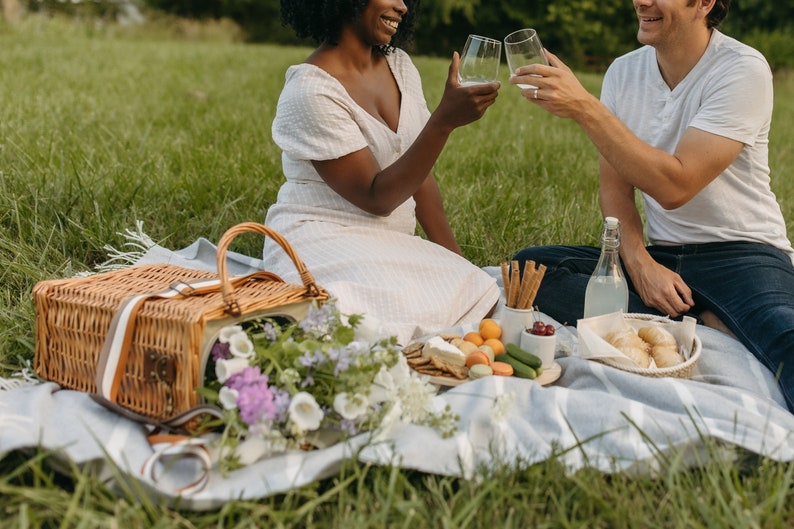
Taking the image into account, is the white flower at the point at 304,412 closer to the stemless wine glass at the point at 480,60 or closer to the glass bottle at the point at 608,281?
the stemless wine glass at the point at 480,60

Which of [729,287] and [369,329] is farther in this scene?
[729,287]

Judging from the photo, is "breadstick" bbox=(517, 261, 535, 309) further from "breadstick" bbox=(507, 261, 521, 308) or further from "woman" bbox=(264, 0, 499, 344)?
"woman" bbox=(264, 0, 499, 344)

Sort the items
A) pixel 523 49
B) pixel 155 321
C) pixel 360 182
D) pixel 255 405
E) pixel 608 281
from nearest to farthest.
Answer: pixel 255 405
pixel 155 321
pixel 523 49
pixel 608 281
pixel 360 182

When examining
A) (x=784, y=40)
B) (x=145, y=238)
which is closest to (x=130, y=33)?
(x=784, y=40)

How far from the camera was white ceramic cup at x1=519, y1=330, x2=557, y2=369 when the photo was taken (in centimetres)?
270

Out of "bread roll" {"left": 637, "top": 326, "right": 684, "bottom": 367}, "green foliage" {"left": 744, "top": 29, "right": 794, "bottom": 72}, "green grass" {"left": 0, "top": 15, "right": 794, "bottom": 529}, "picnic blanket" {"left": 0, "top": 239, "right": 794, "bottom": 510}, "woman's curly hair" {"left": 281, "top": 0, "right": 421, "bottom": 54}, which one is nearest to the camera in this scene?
"green grass" {"left": 0, "top": 15, "right": 794, "bottom": 529}

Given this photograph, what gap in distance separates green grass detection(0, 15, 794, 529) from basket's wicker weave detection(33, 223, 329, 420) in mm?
313

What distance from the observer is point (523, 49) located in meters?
2.50

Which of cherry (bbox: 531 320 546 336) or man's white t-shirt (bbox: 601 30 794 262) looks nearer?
cherry (bbox: 531 320 546 336)

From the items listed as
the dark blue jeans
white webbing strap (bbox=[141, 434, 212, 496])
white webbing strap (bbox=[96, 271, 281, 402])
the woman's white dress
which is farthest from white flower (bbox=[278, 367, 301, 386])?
the dark blue jeans

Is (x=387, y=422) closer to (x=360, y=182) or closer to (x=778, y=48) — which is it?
(x=360, y=182)

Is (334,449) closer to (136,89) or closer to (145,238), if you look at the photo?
(145,238)

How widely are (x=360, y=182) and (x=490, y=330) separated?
30.1 inches

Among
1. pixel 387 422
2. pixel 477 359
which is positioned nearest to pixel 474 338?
pixel 477 359
